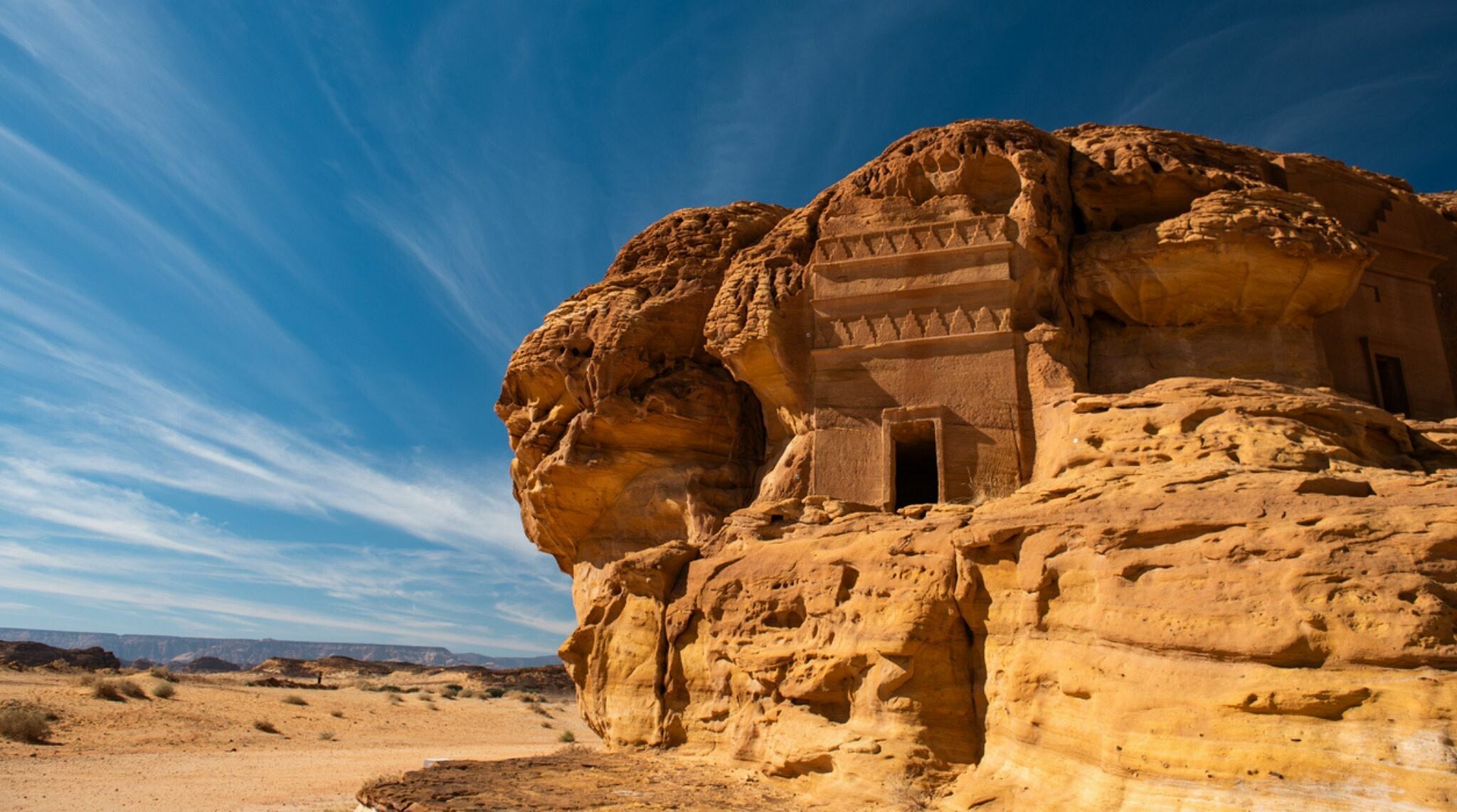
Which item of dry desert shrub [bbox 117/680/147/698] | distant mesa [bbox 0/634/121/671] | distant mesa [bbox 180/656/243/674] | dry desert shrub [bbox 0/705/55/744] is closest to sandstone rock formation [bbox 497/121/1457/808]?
dry desert shrub [bbox 0/705/55/744]

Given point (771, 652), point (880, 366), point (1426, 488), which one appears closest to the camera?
point (1426, 488)

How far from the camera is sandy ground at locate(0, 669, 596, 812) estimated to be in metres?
14.9

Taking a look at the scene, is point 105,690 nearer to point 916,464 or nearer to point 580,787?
point 580,787

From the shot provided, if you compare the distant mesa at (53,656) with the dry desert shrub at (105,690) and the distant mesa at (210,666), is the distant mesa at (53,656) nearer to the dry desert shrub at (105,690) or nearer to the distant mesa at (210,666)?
the dry desert shrub at (105,690)

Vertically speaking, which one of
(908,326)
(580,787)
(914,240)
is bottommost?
(580,787)

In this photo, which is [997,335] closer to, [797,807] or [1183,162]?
[1183,162]

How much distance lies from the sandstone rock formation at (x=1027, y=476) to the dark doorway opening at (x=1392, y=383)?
0.20 feet

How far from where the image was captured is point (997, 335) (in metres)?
12.9

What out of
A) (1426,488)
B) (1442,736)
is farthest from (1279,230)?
(1442,736)

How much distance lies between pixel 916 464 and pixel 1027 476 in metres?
2.28

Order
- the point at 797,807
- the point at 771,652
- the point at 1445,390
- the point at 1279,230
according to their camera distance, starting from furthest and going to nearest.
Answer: the point at 1445,390
the point at 1279,230
the point at 771,652
the point at 797,807

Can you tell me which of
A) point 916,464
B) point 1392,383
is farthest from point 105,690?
point 1392,383

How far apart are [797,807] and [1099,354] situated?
27.0 feet

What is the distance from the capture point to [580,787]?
9.88m
